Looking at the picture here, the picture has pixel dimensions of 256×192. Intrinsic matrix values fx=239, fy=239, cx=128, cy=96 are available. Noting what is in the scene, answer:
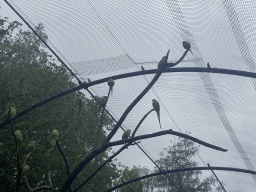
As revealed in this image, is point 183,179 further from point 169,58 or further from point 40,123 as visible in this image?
point 169,58

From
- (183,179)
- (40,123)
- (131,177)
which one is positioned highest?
(131,177)

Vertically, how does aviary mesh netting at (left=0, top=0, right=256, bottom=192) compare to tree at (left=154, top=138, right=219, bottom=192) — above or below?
below

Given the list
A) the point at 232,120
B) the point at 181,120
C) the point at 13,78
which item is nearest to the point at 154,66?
the point at 181,120

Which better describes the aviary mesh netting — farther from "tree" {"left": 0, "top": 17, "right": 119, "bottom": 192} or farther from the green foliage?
the green foliage

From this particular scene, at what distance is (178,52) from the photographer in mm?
2250

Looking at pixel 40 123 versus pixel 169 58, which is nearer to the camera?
pixel 169 58

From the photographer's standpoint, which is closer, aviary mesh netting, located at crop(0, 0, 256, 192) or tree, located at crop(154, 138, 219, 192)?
aviary mesh netting, located at crop(0, 0, 256, 192)

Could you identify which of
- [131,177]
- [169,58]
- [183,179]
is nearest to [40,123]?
[169,58]

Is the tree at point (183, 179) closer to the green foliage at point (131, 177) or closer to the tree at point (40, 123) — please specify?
the green foliage at point (131, 177)

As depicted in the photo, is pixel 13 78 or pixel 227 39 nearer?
pixel 227 39

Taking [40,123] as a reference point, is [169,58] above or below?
below

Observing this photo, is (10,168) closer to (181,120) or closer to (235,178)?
(181,120)

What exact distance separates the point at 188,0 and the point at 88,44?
117cm

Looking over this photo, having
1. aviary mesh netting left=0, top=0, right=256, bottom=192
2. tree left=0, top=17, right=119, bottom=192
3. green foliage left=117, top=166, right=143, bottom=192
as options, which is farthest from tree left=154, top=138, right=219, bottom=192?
aviary mesh netting left=0, top=0, right=256, bottom=192
